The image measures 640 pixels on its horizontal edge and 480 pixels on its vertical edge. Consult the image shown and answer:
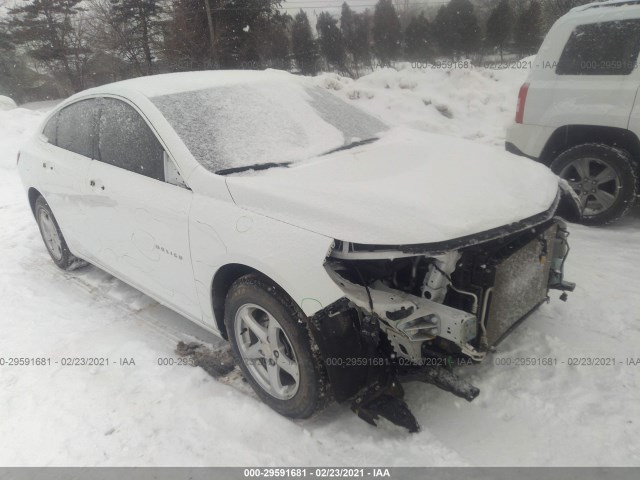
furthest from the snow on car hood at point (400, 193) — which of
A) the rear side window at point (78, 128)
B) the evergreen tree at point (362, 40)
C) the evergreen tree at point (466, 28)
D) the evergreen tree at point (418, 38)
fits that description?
the evergreen tree at point (362, 40)

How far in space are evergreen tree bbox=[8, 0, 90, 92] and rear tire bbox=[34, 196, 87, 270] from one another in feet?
80.7

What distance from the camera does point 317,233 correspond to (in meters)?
2.21

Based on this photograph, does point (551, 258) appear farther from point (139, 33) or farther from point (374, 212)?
point (139, 33)

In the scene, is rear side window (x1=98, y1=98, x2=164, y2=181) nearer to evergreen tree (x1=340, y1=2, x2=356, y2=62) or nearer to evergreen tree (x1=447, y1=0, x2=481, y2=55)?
evergreen tree (x1=447, y1=0, x2=481, y2=55)

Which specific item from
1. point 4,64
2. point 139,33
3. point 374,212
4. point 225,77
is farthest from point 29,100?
point 374,212

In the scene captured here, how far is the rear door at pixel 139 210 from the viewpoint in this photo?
113 inches

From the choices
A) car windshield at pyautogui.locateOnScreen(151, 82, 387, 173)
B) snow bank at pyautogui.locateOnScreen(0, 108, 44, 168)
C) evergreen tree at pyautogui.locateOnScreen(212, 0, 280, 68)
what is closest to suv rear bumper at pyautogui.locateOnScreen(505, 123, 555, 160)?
car windshield at pyautogui.locateOnScreen(151, 82, 387, 173)

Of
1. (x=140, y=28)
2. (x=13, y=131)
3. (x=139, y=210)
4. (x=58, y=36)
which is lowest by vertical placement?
(x=13, y=131)

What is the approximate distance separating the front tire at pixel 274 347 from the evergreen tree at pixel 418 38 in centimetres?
1387

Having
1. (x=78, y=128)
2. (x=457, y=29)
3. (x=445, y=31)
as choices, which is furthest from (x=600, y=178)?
(x=445, y=31)

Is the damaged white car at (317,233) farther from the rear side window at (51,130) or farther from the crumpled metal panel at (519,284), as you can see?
the rear side window at (51,130)

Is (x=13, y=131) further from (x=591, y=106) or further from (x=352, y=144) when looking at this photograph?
(x=591, y=106)

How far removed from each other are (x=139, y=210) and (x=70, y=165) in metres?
1.25

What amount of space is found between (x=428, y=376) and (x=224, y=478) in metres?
1.15
